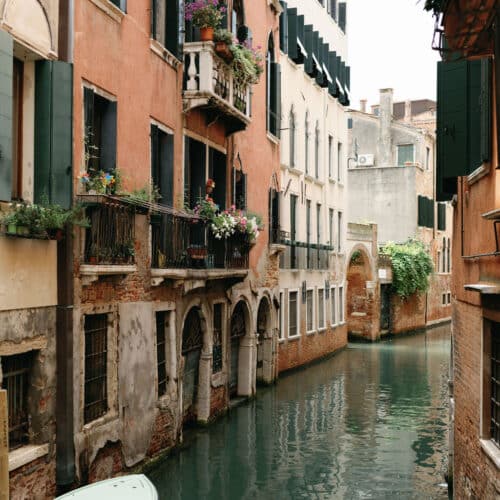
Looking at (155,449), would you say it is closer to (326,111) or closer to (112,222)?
(112,222)

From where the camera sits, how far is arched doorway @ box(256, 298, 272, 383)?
64.1ft

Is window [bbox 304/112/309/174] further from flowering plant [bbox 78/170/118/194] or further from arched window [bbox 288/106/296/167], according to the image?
flowering plant [bbox 78/170/118/194]

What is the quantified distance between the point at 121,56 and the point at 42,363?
13.8ft

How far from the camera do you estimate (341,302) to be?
28922mm

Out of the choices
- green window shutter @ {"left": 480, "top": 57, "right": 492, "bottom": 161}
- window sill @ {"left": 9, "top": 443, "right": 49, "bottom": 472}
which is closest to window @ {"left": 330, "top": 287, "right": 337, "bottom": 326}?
window sill @ {"left": 9, "top": 443, "right": 49, "bottom": 472}

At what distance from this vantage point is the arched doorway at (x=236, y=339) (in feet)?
56.5

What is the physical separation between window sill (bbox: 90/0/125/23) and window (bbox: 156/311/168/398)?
4.28 metres

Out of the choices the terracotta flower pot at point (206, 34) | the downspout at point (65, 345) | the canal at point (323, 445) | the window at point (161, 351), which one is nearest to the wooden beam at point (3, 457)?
the downspout at point (65, 345)

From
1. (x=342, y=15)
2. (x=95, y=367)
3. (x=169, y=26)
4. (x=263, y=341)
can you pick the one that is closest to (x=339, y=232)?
(x=342, y=15)

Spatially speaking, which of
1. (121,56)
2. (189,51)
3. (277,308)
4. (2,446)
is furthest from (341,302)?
(2,446)

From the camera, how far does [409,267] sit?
35500 mm

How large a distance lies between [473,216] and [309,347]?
52.6ft

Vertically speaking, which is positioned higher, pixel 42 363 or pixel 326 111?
pixel 326 111

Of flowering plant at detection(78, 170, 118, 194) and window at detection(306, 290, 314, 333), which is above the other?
flowering plant at detection(78, 170, 118, 194)
